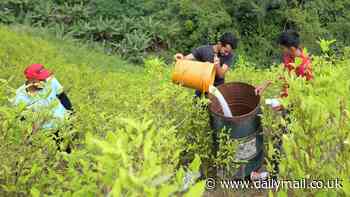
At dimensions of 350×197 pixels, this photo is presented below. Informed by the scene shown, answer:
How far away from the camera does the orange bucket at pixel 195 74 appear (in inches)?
160

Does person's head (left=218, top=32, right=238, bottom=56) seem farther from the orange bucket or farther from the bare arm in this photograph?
the orange bucket

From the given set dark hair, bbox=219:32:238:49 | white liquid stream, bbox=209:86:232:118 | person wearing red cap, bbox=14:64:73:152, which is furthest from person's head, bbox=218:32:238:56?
person wearing red cap, bbox=14:64:73:152

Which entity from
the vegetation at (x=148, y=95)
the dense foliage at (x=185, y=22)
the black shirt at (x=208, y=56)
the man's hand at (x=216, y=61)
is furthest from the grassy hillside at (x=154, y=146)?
the dense foliage at (x=185, y=22)

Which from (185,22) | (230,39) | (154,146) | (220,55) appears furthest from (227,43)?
(185,22)

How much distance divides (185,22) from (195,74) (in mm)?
8053

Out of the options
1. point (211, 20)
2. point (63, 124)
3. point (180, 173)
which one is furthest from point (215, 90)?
Result: point (211, 20)

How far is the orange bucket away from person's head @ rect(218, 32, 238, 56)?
388 millimetres

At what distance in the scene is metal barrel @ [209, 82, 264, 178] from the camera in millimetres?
3928

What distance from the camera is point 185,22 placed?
12.0 m

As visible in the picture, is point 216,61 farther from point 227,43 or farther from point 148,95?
point 148,95

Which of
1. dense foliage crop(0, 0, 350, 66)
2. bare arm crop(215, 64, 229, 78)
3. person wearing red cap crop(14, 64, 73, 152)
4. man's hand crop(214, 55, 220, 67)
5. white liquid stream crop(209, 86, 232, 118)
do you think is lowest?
dense foliage crop(0, 0, 350, 66)

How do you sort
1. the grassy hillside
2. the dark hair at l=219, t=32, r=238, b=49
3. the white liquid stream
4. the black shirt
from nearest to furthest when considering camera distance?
the grassy hillside
the white liquid stream
the dark hair at l=219, t=32, r=238, b=49
the black shirt

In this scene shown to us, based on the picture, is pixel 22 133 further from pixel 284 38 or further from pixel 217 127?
pixel 284 38

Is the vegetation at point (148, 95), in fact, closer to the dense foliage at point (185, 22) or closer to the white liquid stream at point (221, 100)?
the dense foliage at point (185, 22)
